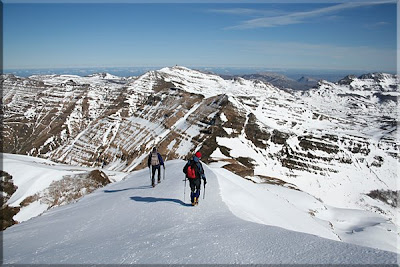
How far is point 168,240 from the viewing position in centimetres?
934

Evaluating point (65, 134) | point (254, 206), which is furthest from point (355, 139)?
point (65, 134)

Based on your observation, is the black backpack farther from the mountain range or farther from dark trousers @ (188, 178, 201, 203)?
the mountain range

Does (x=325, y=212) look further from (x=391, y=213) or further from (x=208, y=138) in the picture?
(x=208, y=138)

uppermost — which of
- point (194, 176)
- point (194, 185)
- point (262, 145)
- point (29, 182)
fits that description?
point (194, 176)

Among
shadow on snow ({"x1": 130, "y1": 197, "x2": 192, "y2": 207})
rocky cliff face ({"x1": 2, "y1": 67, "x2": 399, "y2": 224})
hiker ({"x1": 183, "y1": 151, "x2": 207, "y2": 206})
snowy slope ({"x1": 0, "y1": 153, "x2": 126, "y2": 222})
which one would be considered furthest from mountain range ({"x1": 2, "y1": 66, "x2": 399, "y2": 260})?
hiker ({"x1": 183, "y1": 151, "x2": 207, "y2": 206})

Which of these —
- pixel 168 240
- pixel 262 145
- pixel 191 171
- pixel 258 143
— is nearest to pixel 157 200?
pixel 191 171

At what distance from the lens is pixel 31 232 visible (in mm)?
13820

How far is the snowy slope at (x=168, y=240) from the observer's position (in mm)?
7383

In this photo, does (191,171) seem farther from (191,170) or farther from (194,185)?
(194,185)

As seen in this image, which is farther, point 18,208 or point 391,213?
point 391,213

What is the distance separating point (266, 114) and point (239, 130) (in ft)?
101

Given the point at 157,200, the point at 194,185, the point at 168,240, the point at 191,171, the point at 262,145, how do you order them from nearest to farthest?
→ 1. the point at 168,240
2. the point at 194,185
3. the point at 191,171
4. the point at 157,200
5. the point at 262,145

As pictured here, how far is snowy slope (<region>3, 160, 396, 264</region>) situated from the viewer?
7383 millimetres

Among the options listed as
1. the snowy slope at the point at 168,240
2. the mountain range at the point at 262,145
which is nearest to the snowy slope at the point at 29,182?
the snowy slope at the point at 168,240
